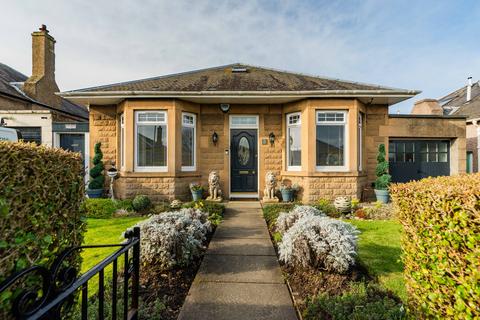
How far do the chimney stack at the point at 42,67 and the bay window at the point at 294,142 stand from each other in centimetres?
1534

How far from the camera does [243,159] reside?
9312 millimetres

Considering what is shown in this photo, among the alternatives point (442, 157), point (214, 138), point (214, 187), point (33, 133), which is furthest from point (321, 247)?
point (33, 133)

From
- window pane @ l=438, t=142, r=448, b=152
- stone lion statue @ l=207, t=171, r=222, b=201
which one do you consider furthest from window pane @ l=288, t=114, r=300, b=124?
window pane @ l=438, t=142, r=448, b=152

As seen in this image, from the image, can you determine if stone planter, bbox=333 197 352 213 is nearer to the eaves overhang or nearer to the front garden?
the eaves overhang

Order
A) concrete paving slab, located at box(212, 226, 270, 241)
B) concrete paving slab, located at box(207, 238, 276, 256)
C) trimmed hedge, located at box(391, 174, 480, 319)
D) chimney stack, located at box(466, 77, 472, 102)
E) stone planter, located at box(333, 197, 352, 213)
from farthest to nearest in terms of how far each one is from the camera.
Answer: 1. chimney stack, located at box(466, 77, 472, 102)
2. stone planter, located at box(333, 197, 352, 213)
3. concrete paving slab, located at box(212, 226, 270, 241)
4. concrete paving slab, located at box(207, 238, 276, 256)
5. trimmed hedge, located at box(391, 174, 480, 319)

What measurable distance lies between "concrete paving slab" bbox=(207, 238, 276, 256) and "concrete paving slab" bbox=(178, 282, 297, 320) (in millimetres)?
1017

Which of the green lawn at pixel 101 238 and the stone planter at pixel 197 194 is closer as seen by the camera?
the green lawn at pixel 101 238

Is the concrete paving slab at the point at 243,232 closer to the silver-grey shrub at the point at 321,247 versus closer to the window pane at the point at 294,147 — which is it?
the silver-grey shrub at the point at 321,247

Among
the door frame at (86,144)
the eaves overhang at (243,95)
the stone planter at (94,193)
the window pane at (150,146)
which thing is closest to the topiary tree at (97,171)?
the stone planter at (94,193)

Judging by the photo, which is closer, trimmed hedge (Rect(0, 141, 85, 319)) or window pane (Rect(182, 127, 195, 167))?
trimmed hedge (Rect(0, 141, 85, 319))

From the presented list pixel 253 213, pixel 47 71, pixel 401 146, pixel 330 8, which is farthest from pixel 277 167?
pixel 47 71

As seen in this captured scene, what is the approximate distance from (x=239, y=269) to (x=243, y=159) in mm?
5952

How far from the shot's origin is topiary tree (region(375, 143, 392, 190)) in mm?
8492

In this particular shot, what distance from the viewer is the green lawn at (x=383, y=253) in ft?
10.5
